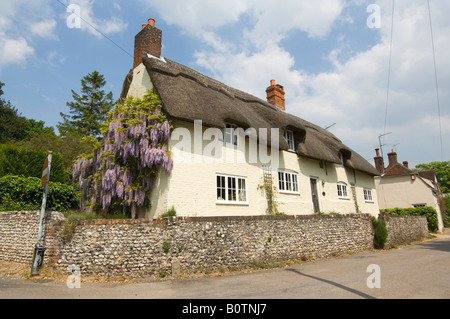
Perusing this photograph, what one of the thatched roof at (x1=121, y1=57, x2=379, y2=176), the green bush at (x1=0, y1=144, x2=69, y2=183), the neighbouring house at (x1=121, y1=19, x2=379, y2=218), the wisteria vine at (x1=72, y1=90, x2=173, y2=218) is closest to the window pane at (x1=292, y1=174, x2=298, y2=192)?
the neighbouring house at (x1=121, y1=19, x2=379, y2=218)

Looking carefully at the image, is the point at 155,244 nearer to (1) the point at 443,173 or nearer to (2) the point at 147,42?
(2) the point at 147,42

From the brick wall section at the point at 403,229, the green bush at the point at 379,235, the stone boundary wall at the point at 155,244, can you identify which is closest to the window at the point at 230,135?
the stone boundary wall at the point at 155,244

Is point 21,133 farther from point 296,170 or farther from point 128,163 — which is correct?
point 296,170

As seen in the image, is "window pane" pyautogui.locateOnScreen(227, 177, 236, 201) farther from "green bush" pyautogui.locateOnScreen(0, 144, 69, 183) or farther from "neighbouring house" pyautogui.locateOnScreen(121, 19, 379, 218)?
"green bush" pyautogui.locateOnScreen(0, 144, 69, 183)

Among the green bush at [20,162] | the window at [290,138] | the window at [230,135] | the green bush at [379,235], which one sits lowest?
the green bush at [379,235]

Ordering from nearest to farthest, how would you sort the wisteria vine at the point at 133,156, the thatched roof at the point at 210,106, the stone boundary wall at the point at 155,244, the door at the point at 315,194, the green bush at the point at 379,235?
the stone boundary wall at the point at 155,244 < the wisteria vine at the point at 133,156 < the thatched roof at the point at 210,106 < the green bush at the point at 379,235 < the door at the point at 315,194

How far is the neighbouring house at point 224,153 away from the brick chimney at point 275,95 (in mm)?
6096

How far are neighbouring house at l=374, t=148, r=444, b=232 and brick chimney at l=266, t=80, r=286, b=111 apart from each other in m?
14.4

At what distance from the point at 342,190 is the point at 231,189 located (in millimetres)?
10209

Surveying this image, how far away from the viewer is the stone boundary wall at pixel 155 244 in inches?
304

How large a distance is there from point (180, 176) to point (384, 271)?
6.96 meters

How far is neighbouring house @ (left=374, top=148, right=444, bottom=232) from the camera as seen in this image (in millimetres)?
28078

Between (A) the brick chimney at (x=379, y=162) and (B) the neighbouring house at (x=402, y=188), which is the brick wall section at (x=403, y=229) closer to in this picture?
(B) the neighbouring house at (x=402, y=188)
